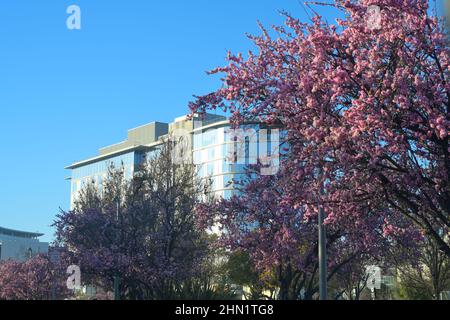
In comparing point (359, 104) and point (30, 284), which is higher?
point (359, 104)

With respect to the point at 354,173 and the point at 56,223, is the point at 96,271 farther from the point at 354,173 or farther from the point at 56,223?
the point at 354,173

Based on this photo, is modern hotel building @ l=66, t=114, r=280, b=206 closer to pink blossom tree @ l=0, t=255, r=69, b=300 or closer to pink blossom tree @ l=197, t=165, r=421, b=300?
pink blossom tree @ l=0, t=255, r=69, b=300

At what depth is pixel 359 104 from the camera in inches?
471

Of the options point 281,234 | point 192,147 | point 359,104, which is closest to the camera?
point 359,104

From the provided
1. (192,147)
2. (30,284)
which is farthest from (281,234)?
(192,147)

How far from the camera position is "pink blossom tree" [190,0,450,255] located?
39.7 feet

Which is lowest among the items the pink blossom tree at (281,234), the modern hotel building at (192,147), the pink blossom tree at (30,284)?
the pink blossom tree at (30,284)

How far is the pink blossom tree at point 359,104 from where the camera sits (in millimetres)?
12109

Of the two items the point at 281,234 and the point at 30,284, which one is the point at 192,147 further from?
the point at 281,234

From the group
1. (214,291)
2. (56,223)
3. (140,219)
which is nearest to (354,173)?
(214,291)

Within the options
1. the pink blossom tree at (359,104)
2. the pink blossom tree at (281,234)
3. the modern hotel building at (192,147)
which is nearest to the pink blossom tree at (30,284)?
the pink blossom tree at (281,234)

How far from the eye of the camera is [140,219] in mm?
29984

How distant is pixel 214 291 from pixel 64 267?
428 inches

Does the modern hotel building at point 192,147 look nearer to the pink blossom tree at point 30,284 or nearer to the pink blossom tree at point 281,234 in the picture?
the pink blossom tree at point 30,284
